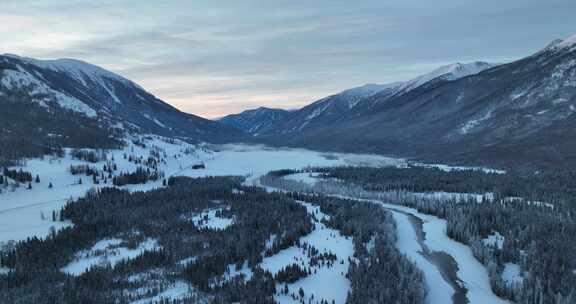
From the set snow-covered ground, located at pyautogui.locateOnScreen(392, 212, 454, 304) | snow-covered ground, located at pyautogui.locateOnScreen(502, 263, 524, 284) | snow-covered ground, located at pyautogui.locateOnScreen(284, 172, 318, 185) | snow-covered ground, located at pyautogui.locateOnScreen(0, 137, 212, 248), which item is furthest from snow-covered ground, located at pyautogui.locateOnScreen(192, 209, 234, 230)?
snow-covered ground, located at pyautogui.locateOnScreen(284, 172, 318, 185)

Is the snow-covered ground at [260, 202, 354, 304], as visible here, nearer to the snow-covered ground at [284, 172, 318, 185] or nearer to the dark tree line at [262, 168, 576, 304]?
the dark tree line at [262, 168, 576, 304]

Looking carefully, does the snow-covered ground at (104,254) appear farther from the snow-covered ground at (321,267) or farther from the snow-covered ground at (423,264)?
the snow-covered ground at (423,264)

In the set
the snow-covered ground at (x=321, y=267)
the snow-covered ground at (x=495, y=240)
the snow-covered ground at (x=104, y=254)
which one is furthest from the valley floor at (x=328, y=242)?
the snow-covered ground at (x=495, y=240)

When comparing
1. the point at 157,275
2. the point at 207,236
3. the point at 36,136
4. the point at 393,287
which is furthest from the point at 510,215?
the point at 36,136

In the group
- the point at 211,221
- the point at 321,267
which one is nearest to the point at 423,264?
the point at 321,267

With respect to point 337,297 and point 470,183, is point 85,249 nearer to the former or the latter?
point 337,297

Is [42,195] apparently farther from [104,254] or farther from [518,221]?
[518,221]

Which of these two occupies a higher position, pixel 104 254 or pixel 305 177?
pixel 305 177
